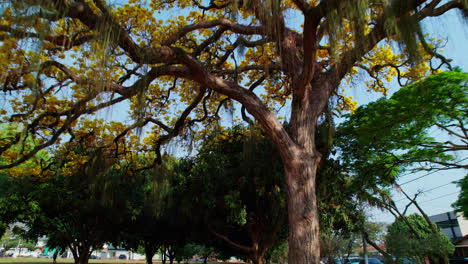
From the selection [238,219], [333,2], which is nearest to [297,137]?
[333,2]

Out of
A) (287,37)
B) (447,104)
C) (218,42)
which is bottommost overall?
(447,104)

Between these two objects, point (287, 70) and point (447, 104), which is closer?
point (287, 70)

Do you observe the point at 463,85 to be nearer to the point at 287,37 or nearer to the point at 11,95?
the point at 287,37

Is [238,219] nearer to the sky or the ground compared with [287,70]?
nearer to the ground

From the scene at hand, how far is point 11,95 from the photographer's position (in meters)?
3.14

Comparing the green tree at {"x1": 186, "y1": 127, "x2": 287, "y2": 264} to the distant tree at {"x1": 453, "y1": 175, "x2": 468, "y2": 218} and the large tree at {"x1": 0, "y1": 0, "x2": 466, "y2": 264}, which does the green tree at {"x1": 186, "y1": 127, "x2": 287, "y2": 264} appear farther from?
the distant tree at {"x1": 453, "y1": 175, "x2": 468, "y2": 218}

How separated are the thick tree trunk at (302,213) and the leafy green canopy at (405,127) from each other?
7.47 feet

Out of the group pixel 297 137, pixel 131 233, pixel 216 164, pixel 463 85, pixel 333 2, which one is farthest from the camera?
pixel 131 233

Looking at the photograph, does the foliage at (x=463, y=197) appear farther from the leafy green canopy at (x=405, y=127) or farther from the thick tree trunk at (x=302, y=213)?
the thick tree trunk at (x=302, y=213)

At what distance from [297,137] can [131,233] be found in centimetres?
1108

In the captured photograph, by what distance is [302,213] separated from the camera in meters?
3.26

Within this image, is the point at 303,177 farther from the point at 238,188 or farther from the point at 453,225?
the point at 453,225

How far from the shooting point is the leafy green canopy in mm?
5017

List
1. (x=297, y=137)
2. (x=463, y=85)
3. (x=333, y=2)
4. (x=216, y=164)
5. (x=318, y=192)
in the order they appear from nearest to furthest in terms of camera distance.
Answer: (x=333, y=2)
(x=297, y=137)
(x=463, y=85)
(x=318, y=192)
(x=216, y=164)
